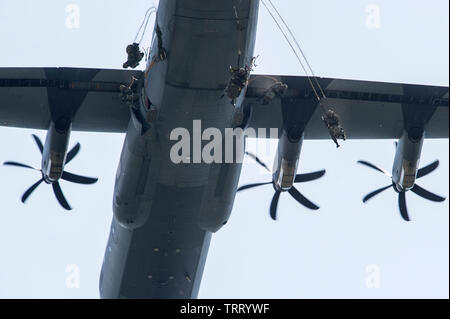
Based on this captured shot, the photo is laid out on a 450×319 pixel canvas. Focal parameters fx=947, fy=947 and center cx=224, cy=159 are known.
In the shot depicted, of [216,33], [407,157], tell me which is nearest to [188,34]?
[216,33]

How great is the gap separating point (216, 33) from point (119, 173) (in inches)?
268

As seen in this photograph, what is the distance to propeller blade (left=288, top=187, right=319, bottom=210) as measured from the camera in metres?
31.3

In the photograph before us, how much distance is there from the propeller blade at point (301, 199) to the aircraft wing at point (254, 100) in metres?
2.29

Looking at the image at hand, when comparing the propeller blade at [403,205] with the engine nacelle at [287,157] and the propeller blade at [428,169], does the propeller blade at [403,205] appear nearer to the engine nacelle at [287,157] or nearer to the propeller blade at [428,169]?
the propeller blade at [428,169]

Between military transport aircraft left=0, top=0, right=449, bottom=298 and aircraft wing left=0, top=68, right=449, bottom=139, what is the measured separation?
1.4 inches

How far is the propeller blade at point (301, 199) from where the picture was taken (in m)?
31.3

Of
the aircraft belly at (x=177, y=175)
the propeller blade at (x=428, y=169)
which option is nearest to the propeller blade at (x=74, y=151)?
the aircraft belly at (x=177, y=175)

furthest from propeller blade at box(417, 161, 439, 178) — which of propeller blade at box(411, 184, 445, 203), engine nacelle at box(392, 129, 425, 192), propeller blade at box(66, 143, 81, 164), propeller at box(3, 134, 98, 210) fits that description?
propeller blade at box(66, 143, 81, 164)

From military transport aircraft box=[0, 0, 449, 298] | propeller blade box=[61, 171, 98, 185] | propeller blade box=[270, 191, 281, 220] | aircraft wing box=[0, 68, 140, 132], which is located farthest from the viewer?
propeller blade box=[270, 191, 281, 220]

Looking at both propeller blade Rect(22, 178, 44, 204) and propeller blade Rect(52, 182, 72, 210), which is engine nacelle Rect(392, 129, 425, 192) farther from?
propeller blade Rect(22, 178, 44, 204)

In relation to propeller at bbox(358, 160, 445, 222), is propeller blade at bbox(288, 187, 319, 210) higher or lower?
lower

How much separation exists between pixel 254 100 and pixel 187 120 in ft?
14.4

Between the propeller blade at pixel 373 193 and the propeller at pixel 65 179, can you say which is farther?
the propeller blade at pixel 373 193

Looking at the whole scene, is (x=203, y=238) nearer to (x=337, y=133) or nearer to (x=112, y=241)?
(x=112, y=241)
